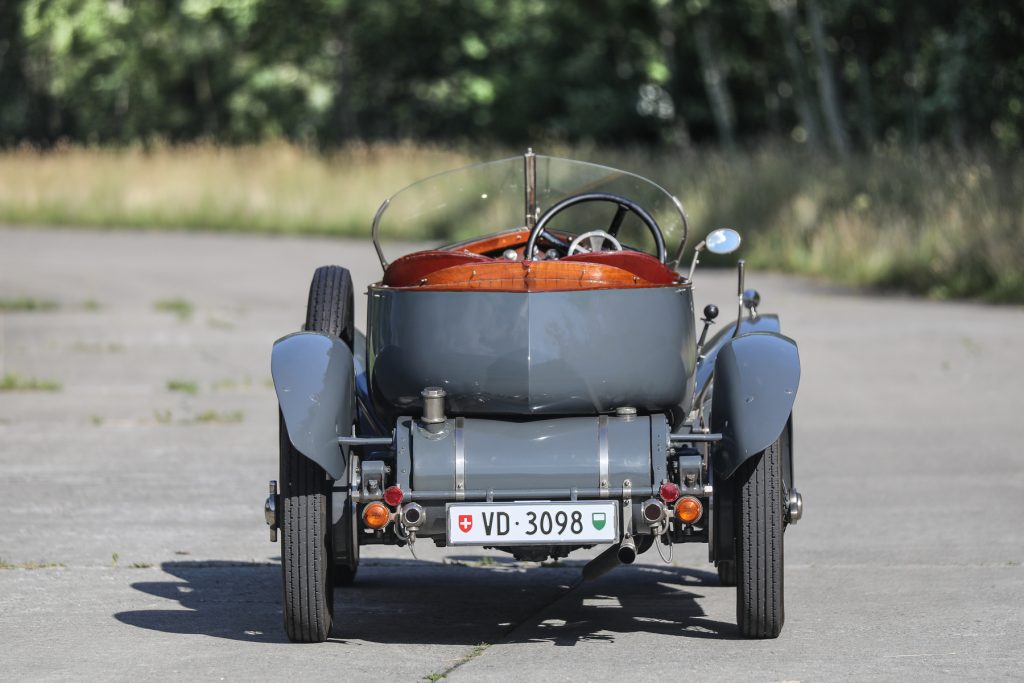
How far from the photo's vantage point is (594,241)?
21.4 ft

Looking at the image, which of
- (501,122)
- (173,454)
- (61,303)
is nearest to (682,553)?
(173,454)

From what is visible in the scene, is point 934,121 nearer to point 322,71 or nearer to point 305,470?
point 322,71

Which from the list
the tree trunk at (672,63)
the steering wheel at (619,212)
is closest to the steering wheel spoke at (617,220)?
the steering wheel at (619,212)

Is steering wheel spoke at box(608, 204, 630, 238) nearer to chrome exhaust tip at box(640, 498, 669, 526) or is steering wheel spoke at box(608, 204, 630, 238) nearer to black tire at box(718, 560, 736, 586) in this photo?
black tire at box(718, 560, 736, 586)

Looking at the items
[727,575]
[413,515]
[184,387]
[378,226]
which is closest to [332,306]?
[378,226]

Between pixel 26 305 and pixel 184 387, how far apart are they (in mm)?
5885

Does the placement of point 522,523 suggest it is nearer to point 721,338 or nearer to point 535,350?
point 535,350

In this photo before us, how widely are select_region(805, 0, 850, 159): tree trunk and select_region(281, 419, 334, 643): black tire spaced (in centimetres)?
2523

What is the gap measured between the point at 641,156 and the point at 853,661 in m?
23.7

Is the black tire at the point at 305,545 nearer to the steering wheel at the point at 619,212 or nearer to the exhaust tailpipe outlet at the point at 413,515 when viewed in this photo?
the exhaust tailpipe outlet at the point at 413,515

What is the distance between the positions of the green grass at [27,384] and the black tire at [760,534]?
815 centimetres

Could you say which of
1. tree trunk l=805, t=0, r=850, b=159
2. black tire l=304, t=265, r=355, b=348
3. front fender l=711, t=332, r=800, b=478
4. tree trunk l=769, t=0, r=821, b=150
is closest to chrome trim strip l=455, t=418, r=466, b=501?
front fender l=711, t=332, r=800, b=478

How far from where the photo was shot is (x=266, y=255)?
2458 cm

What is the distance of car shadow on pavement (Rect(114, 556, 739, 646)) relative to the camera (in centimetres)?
609
